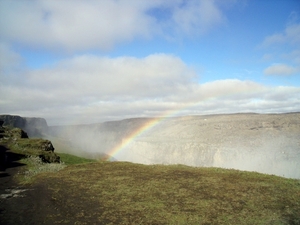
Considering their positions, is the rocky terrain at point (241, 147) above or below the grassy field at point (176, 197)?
below

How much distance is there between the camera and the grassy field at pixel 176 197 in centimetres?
1248

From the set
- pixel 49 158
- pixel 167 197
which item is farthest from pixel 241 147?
pixel 167 197

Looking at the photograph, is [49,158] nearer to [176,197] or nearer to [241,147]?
[176,197]

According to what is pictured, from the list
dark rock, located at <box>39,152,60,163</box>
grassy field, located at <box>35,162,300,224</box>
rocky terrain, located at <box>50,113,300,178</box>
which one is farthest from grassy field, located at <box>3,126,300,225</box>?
rocky terrain, located at <box>50,113,300,178</box>

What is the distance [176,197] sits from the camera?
1590 cm

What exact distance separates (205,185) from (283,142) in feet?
317

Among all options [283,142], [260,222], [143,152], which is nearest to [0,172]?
[260,222]

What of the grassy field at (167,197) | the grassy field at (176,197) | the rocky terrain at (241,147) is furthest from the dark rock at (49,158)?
the rocky terrain at (241,147)

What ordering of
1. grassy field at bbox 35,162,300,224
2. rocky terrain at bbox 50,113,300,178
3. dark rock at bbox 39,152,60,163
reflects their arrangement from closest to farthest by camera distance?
grassy field at bbox 35,162,300,224 → dark rock at bbox 39,152,60,163 → rocky terrain at bbox 50,113,300,178

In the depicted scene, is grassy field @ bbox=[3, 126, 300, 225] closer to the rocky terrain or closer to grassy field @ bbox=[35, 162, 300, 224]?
grassy field @ bbox=[35, 162, 300, 224]

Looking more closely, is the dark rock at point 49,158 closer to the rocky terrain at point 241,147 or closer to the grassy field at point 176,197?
the grassy field at point 176,197

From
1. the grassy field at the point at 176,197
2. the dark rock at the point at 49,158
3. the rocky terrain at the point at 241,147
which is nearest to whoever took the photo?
the grassy field at the point at 176,197

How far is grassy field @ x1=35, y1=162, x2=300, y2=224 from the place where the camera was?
41.0 feet

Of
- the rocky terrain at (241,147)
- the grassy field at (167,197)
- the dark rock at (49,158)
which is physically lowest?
the rocky terrain at (241,147)
